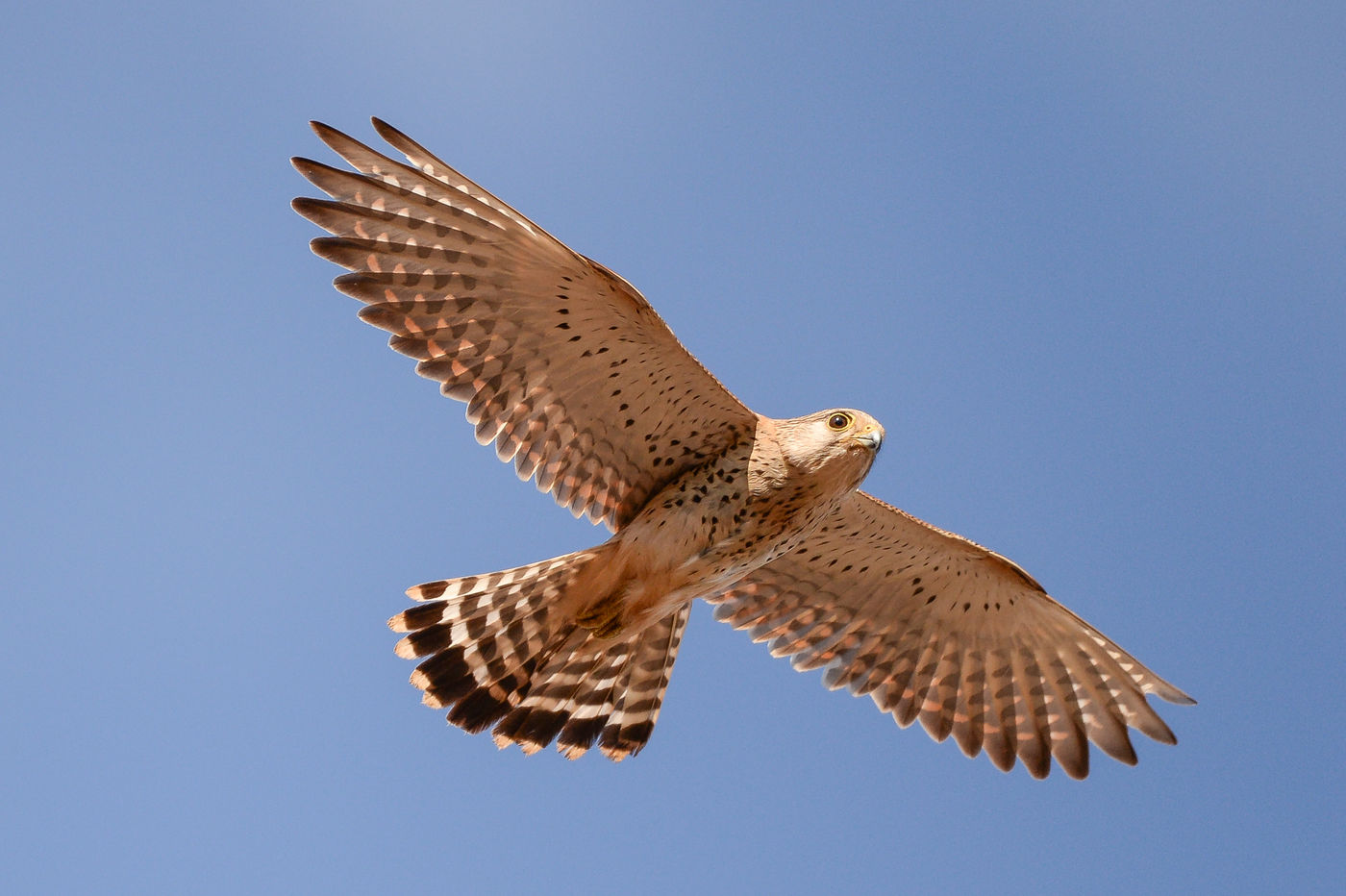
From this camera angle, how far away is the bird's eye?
7414 mm

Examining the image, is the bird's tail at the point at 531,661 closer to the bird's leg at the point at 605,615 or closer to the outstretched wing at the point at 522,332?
the bird's leg at the point at 605,615

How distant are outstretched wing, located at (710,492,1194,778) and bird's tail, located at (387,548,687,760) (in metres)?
1.10

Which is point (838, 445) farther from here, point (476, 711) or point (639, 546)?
point (476, 711)

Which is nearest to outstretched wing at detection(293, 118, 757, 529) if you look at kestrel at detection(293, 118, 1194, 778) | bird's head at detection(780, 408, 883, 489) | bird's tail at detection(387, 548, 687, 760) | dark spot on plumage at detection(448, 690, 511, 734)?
kestrel at detection(293, 118, 1194, 778)

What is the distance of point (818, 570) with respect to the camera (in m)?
8.86

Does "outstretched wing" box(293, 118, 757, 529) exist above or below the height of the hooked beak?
above

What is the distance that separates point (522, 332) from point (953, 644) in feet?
12.5

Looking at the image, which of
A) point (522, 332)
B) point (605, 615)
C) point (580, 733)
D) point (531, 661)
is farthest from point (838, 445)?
point (580, 733)

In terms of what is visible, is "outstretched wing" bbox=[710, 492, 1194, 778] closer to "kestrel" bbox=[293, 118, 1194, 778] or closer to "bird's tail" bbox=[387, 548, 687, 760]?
"kestrel" bbox=[293, 118, 1194, 778]

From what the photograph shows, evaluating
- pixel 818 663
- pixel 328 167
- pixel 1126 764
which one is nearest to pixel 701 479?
pixel 818 663

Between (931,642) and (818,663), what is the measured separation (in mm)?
785

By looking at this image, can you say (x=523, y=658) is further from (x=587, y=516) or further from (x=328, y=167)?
(x=328, y=167)

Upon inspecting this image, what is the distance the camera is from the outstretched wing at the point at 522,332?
6.73 m

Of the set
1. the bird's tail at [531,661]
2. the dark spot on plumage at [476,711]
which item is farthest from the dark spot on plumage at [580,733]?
the dark spot on plumage at [476,711]
